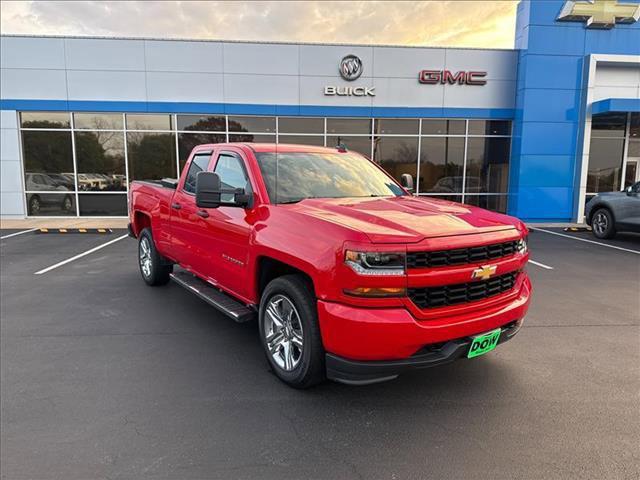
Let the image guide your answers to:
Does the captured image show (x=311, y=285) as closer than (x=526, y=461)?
No

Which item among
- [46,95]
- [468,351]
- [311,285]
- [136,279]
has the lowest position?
[136,279]

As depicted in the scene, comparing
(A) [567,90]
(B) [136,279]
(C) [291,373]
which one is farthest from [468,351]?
(A) [567,90]

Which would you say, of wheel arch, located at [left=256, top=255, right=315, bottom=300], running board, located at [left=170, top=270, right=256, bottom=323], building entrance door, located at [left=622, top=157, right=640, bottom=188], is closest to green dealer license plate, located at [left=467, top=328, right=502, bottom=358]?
wheel arch, located at [left=256, top=255, right=315, bottom=300]

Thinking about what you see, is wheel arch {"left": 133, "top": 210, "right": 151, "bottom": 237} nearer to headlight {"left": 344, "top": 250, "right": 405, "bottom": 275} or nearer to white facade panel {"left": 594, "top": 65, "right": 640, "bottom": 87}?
headlight {"left": 344, "top": 250, "right": 405, "bottom": 275}

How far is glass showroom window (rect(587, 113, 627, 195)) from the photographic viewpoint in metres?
16.2

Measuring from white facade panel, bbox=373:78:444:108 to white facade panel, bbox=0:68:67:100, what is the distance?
10530mm

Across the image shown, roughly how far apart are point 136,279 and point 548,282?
6626mm

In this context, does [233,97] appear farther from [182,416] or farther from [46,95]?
[182,416]

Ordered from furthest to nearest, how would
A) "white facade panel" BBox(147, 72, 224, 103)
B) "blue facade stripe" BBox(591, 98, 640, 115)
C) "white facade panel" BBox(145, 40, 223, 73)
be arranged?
1. "white facade panel" BBox(147, 72, 224, 103)
2. "white facade panel" BBox(145, 40, 223, 73)
3. "blue facade stripe" BBox(591, 98, 640, 115)

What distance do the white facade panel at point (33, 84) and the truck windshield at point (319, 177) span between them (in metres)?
13.7

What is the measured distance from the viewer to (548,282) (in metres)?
7.12

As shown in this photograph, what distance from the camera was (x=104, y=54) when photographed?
1455cm

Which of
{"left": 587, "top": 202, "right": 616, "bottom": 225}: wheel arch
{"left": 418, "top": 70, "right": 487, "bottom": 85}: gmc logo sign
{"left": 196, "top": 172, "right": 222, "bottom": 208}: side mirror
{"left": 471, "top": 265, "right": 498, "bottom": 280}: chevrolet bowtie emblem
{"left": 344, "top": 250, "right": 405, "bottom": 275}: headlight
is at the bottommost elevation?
{"left": 587, "top": 202, "right": 616, "bottom": 225}: wheel arch

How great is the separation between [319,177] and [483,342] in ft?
7.13
